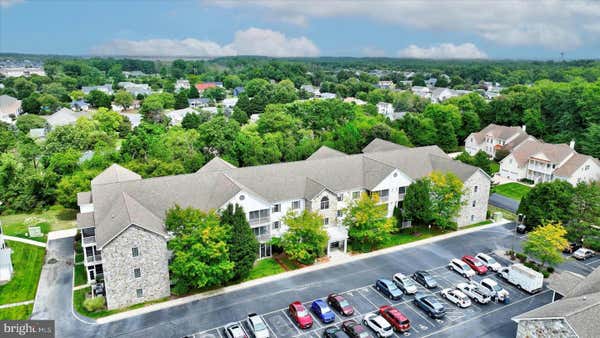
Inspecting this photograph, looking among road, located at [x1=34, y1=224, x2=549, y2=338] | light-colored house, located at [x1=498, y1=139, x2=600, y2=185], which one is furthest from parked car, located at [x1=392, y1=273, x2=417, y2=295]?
light-colored house, located at [x1=498, y1=139, x2=600, y2=185]

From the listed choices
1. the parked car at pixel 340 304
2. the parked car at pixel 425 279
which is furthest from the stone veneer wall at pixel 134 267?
the parked car at pixel 425 279

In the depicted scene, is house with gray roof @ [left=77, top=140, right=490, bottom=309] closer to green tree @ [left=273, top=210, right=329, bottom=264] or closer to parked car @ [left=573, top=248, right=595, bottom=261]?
green tree @ [left=273, top=210, right=329, bottom=264]

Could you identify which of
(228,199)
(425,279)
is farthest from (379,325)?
(228,199)

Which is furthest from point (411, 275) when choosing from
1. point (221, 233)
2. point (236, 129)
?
point (236, 129)

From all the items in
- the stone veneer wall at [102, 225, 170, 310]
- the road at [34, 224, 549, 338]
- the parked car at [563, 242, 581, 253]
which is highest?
the stone veneer wall at [102, 225, 170, 310]

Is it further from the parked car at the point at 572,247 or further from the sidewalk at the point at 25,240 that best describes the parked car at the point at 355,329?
the sidewalk at the point at 25,240

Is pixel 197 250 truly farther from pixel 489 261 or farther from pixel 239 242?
pixel 489 261
